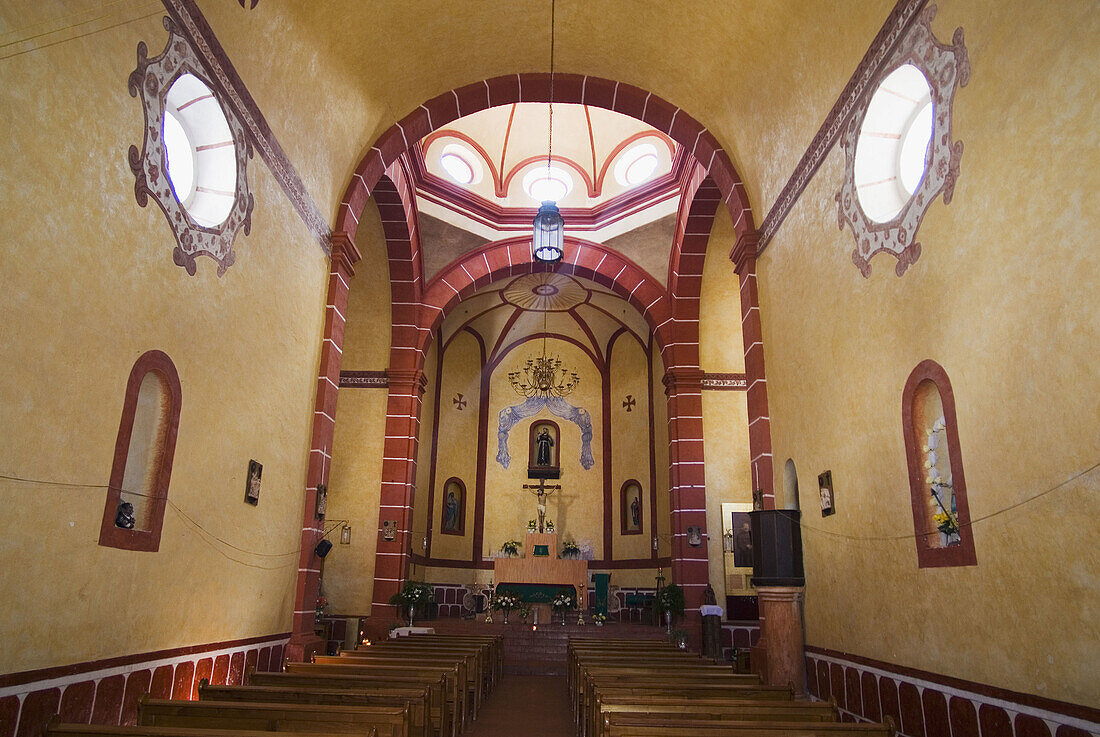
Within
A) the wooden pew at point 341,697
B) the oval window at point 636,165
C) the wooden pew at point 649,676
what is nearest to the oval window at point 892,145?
the wooden pew at point 649,676

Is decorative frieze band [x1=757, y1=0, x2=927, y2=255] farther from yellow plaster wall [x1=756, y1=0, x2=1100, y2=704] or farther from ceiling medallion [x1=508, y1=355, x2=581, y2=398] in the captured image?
ceiling medallion [x1=508, y1=355, x2=581, y2=398]

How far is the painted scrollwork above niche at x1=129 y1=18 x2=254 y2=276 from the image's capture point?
5570 millimetres

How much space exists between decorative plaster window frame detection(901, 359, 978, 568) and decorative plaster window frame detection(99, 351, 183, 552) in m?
5.92

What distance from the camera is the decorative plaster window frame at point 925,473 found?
502 cm

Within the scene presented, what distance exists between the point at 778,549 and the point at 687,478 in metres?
6.73

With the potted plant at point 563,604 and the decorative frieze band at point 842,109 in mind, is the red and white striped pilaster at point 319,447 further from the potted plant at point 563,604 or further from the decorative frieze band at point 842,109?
the potted plant at point 563,604

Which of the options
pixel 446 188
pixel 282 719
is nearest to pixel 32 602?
pixel 282 719

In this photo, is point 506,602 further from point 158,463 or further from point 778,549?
point 158,463

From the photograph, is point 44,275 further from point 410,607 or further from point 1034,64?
point 410,607

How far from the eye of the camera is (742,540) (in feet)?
47.6

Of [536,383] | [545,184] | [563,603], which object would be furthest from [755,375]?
[536,383]

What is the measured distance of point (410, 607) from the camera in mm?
14289

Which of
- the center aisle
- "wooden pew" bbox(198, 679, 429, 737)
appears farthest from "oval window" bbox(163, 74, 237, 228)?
the center aisle

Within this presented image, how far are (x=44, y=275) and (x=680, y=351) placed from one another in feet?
41.0
